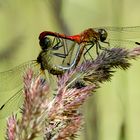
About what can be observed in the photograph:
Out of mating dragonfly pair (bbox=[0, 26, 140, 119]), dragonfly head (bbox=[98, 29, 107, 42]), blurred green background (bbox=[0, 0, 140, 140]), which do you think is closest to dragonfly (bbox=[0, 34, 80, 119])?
mating dragonfly pair (bbox=[0, 26, 140, 119])

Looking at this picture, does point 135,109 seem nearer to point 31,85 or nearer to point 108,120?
point 108,120

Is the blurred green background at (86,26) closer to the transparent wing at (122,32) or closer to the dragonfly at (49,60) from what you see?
the transparent wing at (122,32)

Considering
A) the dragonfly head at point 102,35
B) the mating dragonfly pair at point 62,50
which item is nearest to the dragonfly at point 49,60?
the mating dragonfly pair at point 62,50

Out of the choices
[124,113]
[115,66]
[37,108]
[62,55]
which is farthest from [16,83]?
[37,108]

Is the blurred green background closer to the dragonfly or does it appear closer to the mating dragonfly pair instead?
the mating dragonfly pair

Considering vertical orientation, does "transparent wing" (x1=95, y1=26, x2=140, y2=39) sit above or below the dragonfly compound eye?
below

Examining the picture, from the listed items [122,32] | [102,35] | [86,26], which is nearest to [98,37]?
[102,35]

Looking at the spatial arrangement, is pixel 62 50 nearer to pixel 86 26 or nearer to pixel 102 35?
pixel 102 35
